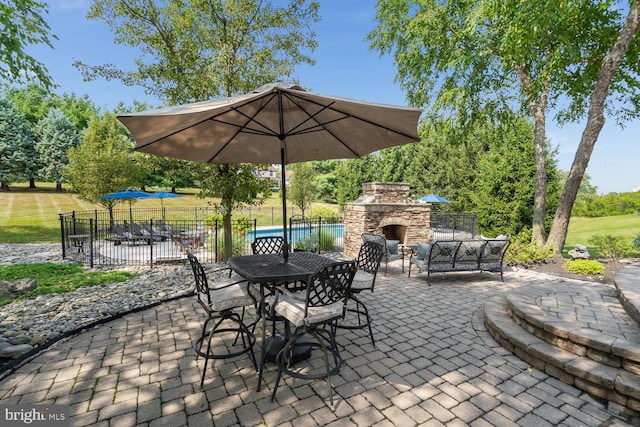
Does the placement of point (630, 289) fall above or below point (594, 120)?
below

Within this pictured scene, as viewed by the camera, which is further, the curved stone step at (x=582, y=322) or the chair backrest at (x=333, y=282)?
the curved stone step at (x=582, y=322)

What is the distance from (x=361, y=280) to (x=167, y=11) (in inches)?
313

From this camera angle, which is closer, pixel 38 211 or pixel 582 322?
pixel 582 322

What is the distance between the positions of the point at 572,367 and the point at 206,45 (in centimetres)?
905

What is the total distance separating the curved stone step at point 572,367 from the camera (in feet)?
8.18

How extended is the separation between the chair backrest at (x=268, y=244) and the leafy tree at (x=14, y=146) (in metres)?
32.0

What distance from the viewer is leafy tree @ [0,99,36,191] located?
24891 millimetres

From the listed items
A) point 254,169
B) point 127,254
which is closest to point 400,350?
point 254,169

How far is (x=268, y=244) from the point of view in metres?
5.02

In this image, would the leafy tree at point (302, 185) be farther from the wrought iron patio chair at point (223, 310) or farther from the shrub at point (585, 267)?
the wrought iron patio chair at point (223, 310)

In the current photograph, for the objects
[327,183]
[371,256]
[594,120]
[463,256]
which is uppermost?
[327,183]

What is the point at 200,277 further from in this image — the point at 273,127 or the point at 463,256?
the point at 463,256

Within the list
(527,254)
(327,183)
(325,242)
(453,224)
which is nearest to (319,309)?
(527,254)

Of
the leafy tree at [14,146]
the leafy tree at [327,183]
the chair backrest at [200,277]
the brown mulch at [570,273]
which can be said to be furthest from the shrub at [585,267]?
the leafy tree at [14,146]
